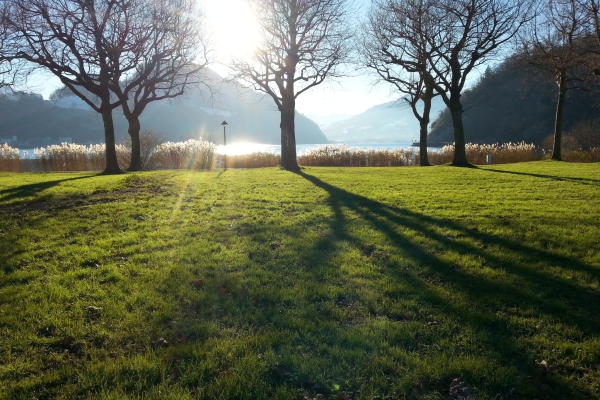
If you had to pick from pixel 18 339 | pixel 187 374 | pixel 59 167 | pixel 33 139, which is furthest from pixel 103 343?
pixel 33 139

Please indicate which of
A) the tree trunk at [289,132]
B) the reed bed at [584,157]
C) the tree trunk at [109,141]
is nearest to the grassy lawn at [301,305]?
the tree trunk at [109,141]

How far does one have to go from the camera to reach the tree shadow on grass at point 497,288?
10.1 feet

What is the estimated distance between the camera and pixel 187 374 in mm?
2633

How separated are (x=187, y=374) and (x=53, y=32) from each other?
1942cm

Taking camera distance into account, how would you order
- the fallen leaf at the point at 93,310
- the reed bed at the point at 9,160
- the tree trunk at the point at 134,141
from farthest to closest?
1. the reed bed at the point at 9,160
2. the tree trunk at the point at 134,141
3. the fallen leaf at the point at 93,310

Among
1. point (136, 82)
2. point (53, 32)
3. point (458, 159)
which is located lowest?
point (458, 159)

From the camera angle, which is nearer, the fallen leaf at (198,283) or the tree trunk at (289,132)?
the fallen leaf at (198,283)

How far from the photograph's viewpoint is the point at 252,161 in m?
25.9

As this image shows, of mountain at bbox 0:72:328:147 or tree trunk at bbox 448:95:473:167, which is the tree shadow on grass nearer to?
tree trunk at bbox 448:95:473:167

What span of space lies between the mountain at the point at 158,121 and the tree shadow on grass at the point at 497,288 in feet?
57.2

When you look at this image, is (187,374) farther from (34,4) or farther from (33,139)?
(33,139)

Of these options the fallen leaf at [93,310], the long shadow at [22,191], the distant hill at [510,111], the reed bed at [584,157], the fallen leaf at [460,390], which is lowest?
the fallen leaf at [460,390]

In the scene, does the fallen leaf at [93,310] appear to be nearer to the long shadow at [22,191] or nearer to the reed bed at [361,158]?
the long shadow at [22,191]

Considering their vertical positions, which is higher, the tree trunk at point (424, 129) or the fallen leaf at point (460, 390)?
the tree trunk at point (424, 129)
